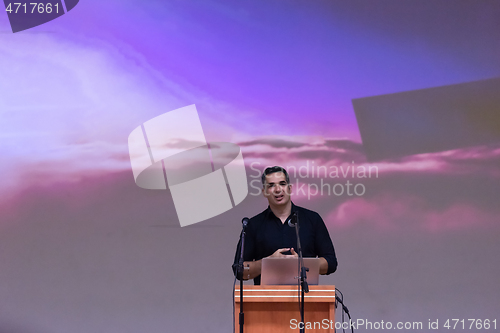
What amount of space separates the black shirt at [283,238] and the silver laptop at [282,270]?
0.53 m

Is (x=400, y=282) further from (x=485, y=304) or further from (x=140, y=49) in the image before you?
(x=140, y=49)

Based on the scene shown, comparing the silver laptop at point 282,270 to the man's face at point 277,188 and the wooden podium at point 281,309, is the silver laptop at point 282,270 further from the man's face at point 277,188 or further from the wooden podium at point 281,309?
the man's face at point 277,188

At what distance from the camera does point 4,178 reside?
4.48 meters

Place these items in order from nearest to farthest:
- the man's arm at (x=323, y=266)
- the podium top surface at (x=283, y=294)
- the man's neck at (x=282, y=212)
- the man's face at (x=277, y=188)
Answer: the podium top surface at (x=283, y=294) → the man's arm at (x=323, y=266) → the man's face at (x=277, y=188) → the man's neck at (x=282, y=212)

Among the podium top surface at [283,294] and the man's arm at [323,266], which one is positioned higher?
the man's arm at [323,266]

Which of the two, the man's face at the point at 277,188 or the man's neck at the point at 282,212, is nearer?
the man's face at the point at 277,188

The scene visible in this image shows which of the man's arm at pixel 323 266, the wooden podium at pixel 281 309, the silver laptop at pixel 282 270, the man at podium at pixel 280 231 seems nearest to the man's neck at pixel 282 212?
the man at podium at pixel 280 231

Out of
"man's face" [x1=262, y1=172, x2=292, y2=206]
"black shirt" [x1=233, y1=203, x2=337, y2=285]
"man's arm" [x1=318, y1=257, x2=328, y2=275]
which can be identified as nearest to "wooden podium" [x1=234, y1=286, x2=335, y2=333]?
"man's arm" [x1=318, y1=257, x2=328, y2=275]

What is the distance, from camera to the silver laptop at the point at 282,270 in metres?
2.56

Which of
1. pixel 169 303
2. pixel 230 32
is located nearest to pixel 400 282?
pixel 169 303

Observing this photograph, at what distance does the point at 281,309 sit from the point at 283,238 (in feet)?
2.20

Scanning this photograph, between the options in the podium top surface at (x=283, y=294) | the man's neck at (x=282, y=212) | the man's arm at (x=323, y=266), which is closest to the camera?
the podium top surface at (x=283, y=294)

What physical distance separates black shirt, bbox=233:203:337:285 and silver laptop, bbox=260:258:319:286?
1.74ft

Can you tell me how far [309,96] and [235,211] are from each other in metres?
1.18
